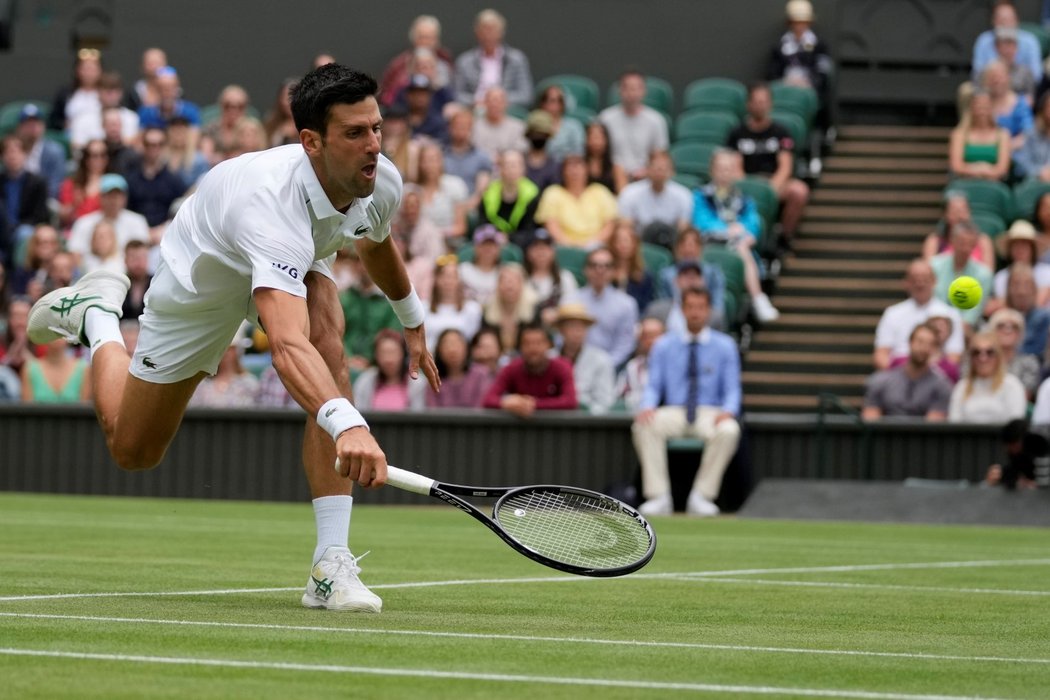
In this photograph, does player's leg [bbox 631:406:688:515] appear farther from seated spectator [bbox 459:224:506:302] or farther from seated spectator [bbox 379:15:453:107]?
seated spectator [bbox 379:15:453:107]

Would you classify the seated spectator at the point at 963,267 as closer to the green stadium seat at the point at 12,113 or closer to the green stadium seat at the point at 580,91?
the green stadium seat at the point at 580,91

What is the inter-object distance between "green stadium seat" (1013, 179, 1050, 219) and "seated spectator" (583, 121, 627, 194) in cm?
388

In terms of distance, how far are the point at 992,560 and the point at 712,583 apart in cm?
274

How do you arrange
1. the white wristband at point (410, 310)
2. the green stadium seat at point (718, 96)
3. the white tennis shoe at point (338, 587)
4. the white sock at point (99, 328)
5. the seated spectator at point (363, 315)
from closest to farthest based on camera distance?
the white tennis shoe at point (338, 587), the white wristband at point (410, 310), the white sock at point (99, 328), the seated spectator at point (363, 315), the green stadium seat at point (718, 96)

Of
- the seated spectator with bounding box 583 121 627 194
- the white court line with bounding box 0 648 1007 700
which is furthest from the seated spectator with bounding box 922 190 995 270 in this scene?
the white court line with bounding box 0 648 1007 700

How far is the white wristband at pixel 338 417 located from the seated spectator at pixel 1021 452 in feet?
31.4

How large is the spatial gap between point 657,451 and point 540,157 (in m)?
4.26

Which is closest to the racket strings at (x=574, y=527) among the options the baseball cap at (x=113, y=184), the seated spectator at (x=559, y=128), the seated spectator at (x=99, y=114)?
the seated spectator at (x=559, y=128)

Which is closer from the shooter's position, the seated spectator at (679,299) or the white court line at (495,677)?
the white court line at (495,677)

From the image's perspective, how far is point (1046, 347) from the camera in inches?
620

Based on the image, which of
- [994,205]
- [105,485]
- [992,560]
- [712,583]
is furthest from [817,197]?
[712,583]

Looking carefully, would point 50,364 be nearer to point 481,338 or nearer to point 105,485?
point 105,485

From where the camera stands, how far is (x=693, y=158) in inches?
785

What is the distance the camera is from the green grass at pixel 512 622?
481cm
